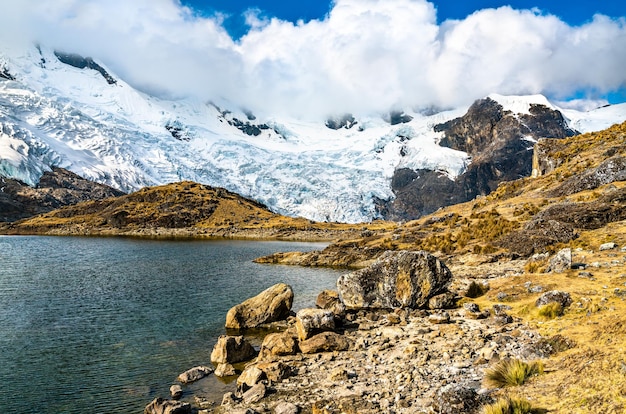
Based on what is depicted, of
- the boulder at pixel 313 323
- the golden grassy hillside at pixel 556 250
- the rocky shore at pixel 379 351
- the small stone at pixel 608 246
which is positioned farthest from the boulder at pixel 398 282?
the small stone at pixel 608 246

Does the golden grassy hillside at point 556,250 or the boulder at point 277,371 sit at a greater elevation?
the golden grassy hillside at point 556,250

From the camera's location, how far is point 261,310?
32.2 m

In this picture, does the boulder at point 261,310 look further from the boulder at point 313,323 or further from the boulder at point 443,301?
the boulder at point 443,301

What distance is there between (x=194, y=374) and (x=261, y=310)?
1124cm

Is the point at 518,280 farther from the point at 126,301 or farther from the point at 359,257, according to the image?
the point at 359,257

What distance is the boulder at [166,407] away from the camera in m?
16.5

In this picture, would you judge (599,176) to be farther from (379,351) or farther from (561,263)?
(379,351)

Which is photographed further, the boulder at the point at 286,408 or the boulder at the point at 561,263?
the boulder at the point at 561,263

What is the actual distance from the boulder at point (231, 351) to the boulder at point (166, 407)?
6085 mm

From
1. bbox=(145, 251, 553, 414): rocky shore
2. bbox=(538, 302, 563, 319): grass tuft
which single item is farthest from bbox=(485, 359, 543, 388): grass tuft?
bbox=(538, 302, 563, 319): grass tuft

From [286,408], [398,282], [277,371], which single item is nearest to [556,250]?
[398,282]

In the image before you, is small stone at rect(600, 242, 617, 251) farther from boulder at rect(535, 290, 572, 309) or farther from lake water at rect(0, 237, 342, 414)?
lake water at rect(0, 237, 342, 414)

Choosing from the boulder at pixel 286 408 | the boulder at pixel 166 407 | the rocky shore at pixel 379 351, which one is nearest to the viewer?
the rocky shore at pixel 379 351

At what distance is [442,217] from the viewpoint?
81812 millimetres
